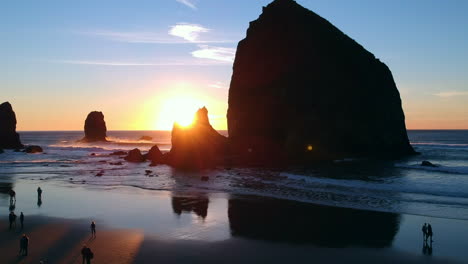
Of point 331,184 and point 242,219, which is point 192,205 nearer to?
point 242,219

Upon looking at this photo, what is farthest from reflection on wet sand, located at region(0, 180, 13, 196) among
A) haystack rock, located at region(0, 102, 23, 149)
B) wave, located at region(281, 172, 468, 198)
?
haystack rock, located at region(0, 102, 23, 149)

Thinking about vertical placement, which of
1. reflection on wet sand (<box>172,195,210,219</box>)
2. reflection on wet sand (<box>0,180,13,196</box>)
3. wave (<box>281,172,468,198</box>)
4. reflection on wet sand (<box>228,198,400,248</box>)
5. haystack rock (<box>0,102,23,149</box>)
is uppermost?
haystack rock (<box>0,102,23,149</box>)

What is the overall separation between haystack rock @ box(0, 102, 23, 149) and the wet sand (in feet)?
258

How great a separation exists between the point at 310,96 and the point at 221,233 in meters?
57.1

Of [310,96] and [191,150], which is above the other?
[310,96]

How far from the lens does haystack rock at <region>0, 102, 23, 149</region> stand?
317 ft

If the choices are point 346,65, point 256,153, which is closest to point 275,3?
point 346,65

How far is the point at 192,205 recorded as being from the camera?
1149 inches

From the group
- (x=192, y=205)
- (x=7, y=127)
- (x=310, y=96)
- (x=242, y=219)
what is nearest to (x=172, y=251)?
(x=242, y=219)

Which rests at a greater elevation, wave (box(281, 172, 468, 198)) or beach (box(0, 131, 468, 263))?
wave (box(281, 172, 468, 198))

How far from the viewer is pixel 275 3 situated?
85688mm

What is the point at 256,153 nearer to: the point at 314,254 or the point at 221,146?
the point at 221,146

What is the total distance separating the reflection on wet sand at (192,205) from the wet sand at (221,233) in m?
0.08

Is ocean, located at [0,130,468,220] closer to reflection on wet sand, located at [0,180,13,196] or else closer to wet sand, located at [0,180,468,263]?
reflection on wet sand, located at [0,180,13,196]
